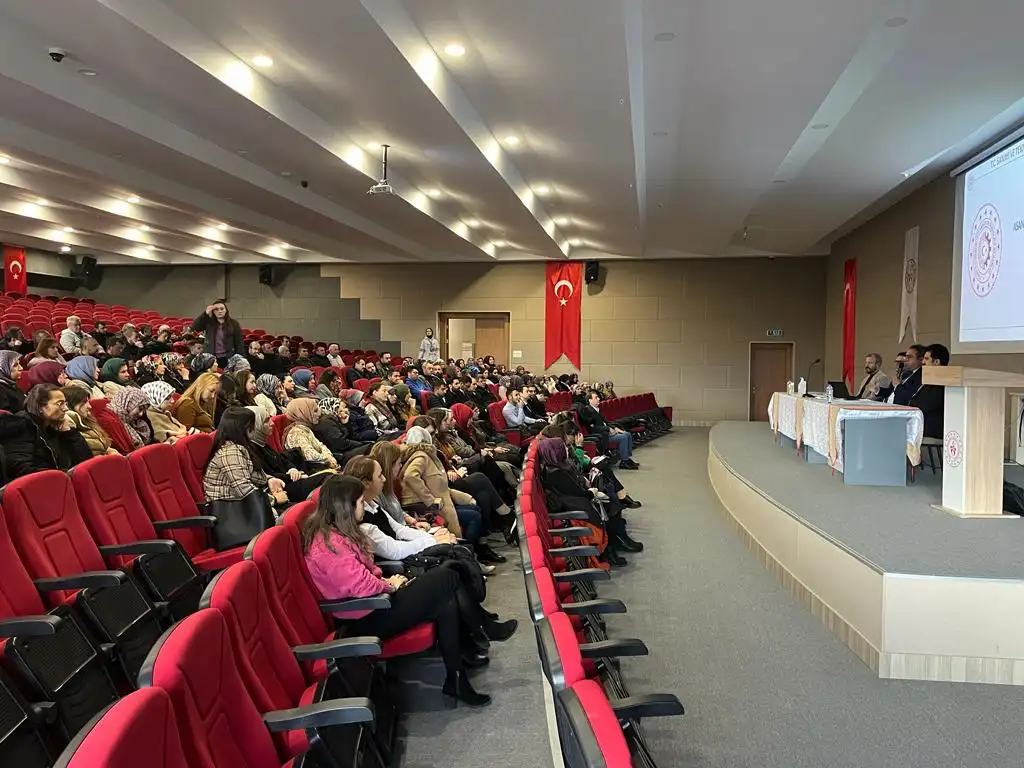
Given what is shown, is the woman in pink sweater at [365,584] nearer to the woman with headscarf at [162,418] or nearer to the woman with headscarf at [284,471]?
the woman with headscarf at [284,471]

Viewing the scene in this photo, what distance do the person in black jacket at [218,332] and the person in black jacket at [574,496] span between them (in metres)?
4.38

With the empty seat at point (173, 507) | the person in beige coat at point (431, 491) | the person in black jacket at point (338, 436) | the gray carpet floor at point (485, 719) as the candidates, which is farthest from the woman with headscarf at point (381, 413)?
the gray carpet floor at point (485, 719)

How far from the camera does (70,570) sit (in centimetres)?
294

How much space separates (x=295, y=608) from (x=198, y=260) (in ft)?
55.7

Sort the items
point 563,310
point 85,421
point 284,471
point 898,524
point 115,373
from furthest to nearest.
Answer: point 563,310 → point 115,373 → point 284,471 → point 85,421 → point 898,524

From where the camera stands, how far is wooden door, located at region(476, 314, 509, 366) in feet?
58.4

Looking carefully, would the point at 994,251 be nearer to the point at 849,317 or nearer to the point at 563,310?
the point at 849,317

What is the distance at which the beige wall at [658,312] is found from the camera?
1638cm

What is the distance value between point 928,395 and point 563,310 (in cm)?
1138

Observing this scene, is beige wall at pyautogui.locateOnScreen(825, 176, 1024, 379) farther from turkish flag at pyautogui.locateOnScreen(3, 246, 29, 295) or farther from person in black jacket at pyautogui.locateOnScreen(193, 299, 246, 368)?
turkish flag at pyautogui.locateOnScreen(3, 246, 29, 295)

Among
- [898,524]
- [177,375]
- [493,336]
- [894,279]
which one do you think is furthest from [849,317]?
[177,375]

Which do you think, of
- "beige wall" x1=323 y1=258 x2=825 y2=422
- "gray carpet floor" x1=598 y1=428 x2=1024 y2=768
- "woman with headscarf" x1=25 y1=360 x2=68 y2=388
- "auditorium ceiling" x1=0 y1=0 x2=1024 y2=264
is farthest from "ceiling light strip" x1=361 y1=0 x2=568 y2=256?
"beige wall" x1=323 y1=258 x2=825 y2=422

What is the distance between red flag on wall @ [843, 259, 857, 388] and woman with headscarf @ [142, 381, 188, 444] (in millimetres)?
11308

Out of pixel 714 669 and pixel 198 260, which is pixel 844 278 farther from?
pixel 198 260
